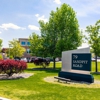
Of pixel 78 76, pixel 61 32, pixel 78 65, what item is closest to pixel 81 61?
pixel 78 65

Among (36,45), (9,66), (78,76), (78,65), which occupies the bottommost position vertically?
(78,76)

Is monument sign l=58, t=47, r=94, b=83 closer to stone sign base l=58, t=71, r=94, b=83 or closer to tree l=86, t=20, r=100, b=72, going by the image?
stone sign base l=58, t=71, r=94, b=83

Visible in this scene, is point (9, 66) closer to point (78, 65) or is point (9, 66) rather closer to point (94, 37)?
point (78, 65)

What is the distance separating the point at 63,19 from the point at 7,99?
20.9 metres

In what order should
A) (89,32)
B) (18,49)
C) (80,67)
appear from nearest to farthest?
(80,67) → (89,32) → (18,49)

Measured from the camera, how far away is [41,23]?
97.2 ft

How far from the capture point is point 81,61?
51.0 feet

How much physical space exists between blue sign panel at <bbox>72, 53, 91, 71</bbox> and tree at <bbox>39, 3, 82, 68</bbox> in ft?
34.7

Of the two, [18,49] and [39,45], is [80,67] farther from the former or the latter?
[18,49]

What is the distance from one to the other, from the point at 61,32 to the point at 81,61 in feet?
43.7

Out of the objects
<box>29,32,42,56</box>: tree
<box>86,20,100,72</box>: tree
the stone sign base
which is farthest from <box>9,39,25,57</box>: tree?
the stone sign base

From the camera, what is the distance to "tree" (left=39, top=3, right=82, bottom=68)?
27344mm

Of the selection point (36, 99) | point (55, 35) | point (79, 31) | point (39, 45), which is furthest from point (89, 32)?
point (36, 99)

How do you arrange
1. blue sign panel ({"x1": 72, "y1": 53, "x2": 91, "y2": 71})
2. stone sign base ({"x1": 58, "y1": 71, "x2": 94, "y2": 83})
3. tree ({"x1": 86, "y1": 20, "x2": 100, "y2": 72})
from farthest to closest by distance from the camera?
tree ({"x1": 86, "y1": 20, "x2": 100, "y2": 72}), blue sign panel ({"x1": 72, "y1": 53, "x2": 91, "y2": 71}), stone sign base ({"x1": 58, "y1": 71, "x2": 94, "y2": 83})
